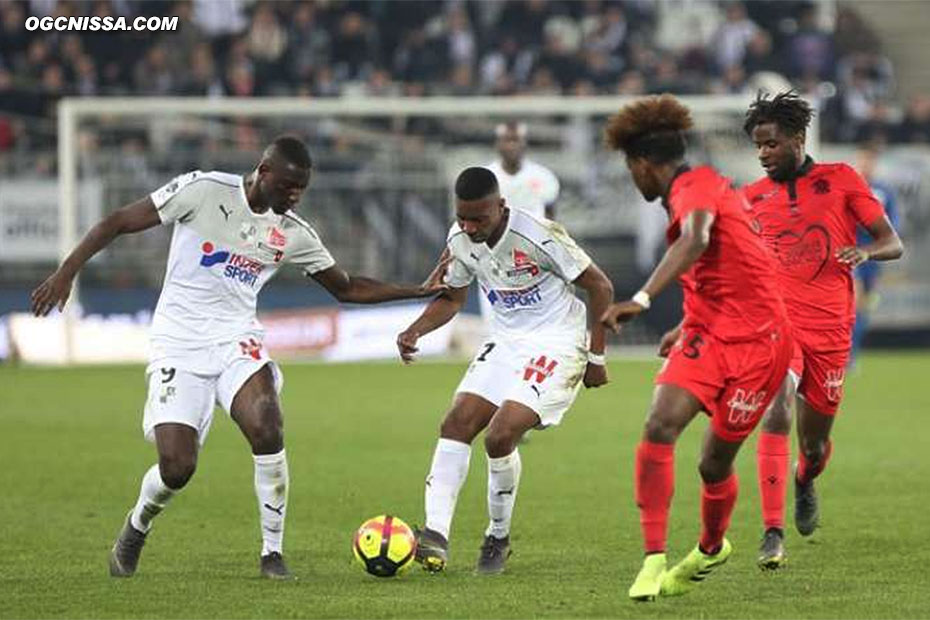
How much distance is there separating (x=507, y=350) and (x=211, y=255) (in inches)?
62.7

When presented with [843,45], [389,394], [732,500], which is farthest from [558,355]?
[843,45]

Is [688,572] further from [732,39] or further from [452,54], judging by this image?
[732,39]

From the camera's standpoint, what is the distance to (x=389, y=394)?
21.8 m

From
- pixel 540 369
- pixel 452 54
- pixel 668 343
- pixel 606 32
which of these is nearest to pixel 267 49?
pixel 452 54

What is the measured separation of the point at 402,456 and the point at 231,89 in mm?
14408

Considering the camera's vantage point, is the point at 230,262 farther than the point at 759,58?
No

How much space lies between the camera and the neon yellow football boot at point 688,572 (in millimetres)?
8633

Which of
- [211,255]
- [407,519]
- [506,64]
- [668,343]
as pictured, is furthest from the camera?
[506,64]

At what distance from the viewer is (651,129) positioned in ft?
27.3

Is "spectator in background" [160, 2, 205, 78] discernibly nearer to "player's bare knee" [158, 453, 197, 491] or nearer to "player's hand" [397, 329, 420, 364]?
"player's hand" [397, 329, 420, 364]

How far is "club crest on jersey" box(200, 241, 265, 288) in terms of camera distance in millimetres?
9852

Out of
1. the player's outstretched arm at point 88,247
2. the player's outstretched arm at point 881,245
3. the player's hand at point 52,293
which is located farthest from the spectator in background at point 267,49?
the player's hand at point 52,293

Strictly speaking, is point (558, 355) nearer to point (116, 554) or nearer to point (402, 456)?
point (116, 554)

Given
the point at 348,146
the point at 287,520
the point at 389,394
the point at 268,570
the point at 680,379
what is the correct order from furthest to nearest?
the point at 348,146 < the point at 389,394 < the point at 287,520 < the point at 268,570 < the point at 680,379
